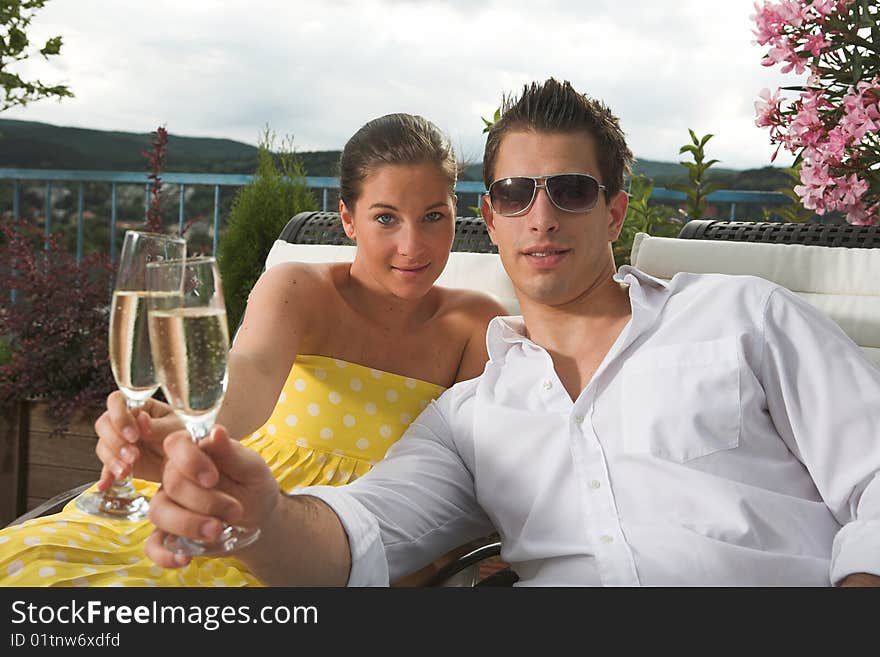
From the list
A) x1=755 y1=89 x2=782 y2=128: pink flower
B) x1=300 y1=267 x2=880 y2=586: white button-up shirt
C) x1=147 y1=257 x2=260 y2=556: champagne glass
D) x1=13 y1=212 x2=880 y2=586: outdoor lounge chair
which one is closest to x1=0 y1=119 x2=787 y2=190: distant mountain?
x1=13 y1=212 x2=880 y2=586: outdoor lounge chair

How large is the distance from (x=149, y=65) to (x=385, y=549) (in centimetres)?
903

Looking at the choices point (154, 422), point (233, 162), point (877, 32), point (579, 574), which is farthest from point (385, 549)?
point (233, 162)

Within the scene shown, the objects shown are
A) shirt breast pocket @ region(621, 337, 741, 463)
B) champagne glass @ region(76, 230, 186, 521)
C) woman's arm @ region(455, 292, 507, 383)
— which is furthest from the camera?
woman's arm @ region(455, 292, 507, 383)

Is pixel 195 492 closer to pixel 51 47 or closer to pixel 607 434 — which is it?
pixel 607 434

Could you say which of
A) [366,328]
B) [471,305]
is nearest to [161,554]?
[366,328]

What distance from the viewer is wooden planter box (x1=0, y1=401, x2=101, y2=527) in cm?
410

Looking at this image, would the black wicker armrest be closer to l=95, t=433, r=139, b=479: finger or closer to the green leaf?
l=95, t=433, r=139, b=479: finger

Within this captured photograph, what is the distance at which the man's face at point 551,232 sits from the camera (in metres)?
1.92

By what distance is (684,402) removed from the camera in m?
1.72

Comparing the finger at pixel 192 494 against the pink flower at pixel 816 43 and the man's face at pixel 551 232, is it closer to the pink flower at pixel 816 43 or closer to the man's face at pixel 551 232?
the man's face at pixel 551 232

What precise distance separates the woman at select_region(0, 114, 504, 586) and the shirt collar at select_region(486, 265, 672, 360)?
28cm

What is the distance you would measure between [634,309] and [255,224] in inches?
118

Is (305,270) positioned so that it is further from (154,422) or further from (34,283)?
(34,283)

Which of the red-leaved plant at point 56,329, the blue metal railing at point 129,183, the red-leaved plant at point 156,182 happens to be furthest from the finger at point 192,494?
the blue metal railing at point 129,183
